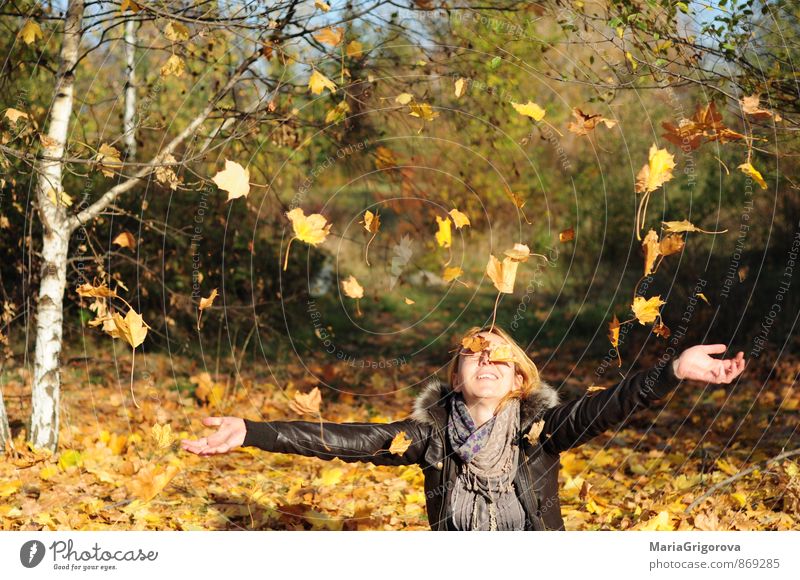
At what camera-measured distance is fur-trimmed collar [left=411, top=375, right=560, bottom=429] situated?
13.2 ft

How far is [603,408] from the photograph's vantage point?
3.62 m

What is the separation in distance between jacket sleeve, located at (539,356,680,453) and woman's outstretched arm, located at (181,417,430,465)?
0.56 m

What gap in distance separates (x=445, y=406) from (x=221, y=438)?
42.4 inches

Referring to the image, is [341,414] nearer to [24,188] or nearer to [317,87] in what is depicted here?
[24,188]

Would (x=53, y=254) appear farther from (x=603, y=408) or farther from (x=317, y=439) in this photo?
(x=603, y=408)

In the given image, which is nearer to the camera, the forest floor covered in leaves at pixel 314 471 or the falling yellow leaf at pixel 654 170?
the falling yellow leaf at pixel 654 170

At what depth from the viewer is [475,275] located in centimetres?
1429


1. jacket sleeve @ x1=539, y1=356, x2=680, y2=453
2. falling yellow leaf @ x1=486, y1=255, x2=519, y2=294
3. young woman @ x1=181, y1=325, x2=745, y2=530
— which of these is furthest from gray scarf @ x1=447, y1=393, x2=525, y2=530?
falling yellow leaf @ x1=486, y1=255, x2=519, y2=294

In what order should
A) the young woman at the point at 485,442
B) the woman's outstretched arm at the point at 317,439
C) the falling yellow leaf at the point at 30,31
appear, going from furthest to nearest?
the falling yellow leaf at the point at 30,31 → the young woman at the point at 485,442 → the woman's outstretched arm at the point at 317,439

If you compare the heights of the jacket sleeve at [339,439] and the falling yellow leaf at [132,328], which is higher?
the falling yellow leaf at [132,328]

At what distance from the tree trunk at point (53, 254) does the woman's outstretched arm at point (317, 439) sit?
2.60 metres

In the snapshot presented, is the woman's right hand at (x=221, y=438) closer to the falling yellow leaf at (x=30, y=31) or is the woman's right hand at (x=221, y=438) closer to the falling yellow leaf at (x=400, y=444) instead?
the falling yellow leaf at (x=400, y=444)

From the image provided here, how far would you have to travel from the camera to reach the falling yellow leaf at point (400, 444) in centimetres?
397

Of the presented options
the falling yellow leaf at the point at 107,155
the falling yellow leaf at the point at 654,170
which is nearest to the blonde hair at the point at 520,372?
the falling yellow leaf at the point at 654,170
